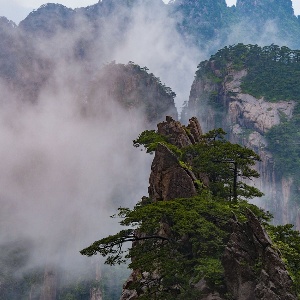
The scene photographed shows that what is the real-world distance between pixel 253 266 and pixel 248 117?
6760cm

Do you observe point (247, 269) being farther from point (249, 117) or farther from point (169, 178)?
point (249, 117)

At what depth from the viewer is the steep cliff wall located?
2781 inches

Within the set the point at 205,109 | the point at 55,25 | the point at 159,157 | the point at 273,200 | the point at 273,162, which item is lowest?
the point at 159,157

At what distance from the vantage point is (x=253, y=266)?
15211 millimetres

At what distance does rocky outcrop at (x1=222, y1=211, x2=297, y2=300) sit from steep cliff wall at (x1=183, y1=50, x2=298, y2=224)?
56.5 meters

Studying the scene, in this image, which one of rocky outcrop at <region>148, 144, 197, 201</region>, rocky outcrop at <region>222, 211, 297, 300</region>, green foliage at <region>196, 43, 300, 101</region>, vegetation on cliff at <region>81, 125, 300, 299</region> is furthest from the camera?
green foliage at <region>196, 43, 300, 101</region>

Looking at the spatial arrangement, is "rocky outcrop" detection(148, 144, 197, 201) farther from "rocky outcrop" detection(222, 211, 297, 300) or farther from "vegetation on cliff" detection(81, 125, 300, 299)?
"rocky outcrop" detection(222, 211, 297, 300)

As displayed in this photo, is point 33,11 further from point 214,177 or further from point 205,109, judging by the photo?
point 214,177

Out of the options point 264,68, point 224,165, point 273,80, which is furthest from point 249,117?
point 224,165

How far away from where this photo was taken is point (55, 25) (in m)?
152

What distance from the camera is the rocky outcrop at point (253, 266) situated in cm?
1357

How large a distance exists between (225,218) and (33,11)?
159 meters

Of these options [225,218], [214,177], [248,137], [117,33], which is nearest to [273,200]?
[248,137]

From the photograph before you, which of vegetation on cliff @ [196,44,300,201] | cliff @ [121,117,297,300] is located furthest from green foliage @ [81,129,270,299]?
vegetation on cliff @ [196,44,300,201]
